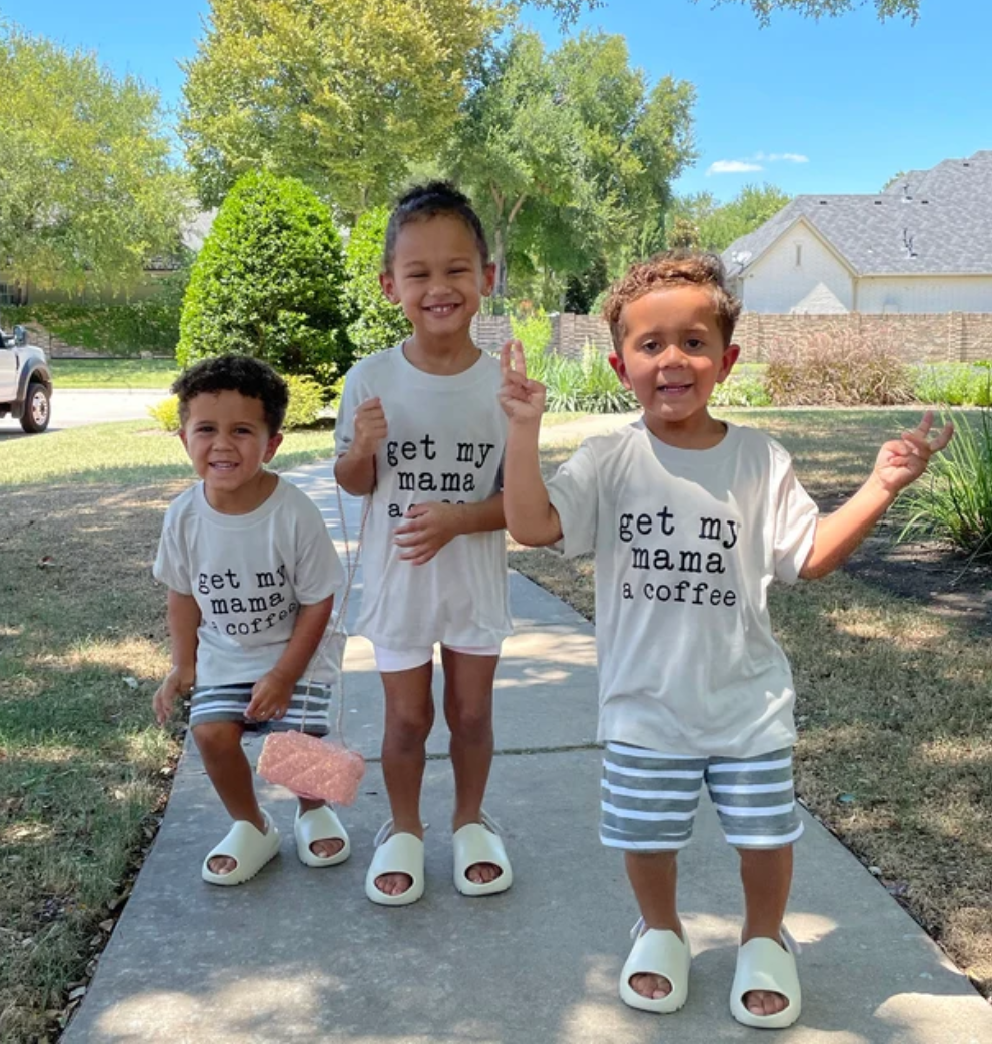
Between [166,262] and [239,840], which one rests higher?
[166,262]

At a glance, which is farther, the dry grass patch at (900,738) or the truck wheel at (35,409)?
the truck wheel at (35,409)

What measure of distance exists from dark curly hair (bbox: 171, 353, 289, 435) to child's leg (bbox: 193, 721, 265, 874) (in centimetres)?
75

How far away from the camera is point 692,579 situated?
7.21 feet

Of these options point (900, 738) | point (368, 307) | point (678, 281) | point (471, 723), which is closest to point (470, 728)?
point (471, 723)

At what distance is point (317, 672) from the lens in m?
2.84

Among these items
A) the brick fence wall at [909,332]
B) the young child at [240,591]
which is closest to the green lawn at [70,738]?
the young child at [240,591]

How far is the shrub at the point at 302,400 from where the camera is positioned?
1351 cm

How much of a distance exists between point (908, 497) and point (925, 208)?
130 ft

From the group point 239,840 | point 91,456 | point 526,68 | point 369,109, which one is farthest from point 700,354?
point 526,68

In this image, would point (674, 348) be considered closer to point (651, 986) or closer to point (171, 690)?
point (651, 986)

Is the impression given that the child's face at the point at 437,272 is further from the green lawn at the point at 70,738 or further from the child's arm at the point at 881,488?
the green lawn at the point at 70,738

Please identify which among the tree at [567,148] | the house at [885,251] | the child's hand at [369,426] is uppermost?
the tree at [567,148]

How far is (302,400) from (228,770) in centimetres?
1107

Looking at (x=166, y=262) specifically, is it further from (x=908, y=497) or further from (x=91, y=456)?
(x=908, y=497)
